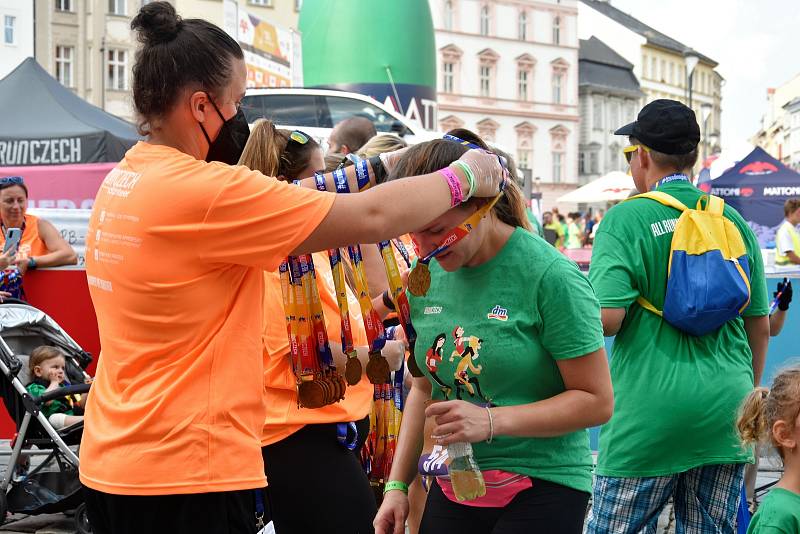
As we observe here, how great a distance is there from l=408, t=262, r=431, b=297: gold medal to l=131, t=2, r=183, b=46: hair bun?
0.86m

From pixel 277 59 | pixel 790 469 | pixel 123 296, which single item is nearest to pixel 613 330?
Answer: pixel 790 469

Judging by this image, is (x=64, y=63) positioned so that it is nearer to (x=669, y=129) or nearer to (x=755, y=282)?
(x=669, y=129)

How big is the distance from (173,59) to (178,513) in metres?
0.98

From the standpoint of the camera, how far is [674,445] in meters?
3.69

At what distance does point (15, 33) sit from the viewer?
51.5 meters

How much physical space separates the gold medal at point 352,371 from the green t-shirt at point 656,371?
3.33 feet

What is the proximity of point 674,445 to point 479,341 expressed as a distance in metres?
1.23

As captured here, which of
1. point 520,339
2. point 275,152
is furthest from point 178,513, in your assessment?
point 275,152

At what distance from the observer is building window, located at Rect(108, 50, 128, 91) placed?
181ft

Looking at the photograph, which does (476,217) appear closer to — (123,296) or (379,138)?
(123,296)

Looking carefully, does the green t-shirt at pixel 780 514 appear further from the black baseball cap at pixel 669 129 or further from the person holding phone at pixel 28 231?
the person holding phone at pixel 28 231

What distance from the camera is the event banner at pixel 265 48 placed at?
1758 centimetres

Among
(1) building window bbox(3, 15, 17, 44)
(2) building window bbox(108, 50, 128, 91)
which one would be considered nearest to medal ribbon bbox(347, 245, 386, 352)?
(1) building window bbox(3, 15, 17, 44)

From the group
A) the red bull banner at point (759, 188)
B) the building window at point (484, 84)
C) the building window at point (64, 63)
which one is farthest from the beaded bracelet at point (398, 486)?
the building window at point (484, 84)
